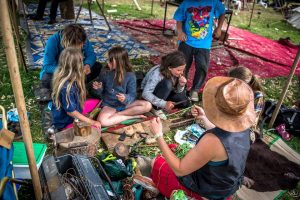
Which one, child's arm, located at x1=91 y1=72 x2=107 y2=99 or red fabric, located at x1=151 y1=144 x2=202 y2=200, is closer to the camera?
red fabric, located at x1=151 y1=144 x2=202 y2=200

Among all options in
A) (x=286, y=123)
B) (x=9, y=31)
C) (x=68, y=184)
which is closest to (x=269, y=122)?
(x=286, y=123)

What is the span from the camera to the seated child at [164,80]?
3.79 metres

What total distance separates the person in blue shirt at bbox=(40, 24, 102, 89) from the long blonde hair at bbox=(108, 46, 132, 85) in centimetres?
47

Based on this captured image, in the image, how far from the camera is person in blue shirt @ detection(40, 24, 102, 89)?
3608 millimetres

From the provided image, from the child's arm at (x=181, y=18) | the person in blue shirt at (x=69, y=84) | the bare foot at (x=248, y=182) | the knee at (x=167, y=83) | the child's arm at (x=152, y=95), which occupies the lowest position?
the bare foot at (x=248, y=182)

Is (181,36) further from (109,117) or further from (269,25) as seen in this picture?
(269,25)

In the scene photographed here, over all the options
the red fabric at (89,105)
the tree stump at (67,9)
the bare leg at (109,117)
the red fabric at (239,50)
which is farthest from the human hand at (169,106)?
the tree stump at (67,9)

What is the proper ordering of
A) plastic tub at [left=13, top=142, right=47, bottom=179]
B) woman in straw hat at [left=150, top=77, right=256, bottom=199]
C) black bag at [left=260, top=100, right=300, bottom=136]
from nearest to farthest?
1. woman in straw hat at [left=150, top=77, right=256, bottom=199]
2. plastic tub at [left=13, top=142, right=47, bottom=179]
3. black bag at [left=260, top=100, right=300, bottom=136]

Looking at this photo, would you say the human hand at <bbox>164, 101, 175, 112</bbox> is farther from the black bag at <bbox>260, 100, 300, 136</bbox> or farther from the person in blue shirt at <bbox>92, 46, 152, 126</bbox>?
the black bag at <bbox>260, 100, 300, 136</bbox>

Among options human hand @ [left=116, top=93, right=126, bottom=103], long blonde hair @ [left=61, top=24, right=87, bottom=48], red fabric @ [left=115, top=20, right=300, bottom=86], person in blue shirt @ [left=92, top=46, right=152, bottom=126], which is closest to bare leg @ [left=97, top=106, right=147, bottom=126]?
person in blue shirt @ [left=92, top=46, right=152, bottom=126]

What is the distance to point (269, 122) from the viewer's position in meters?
4.20

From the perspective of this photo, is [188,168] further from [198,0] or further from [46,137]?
[198,0]

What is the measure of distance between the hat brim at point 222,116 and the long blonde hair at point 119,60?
1.84 metres

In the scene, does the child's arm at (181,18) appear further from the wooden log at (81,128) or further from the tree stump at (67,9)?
the tree stump at (67,9)
